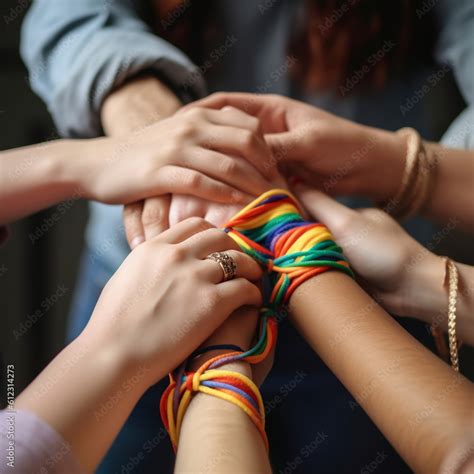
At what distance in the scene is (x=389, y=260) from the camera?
0.49m

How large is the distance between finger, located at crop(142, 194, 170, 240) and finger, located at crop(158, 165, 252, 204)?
1cm

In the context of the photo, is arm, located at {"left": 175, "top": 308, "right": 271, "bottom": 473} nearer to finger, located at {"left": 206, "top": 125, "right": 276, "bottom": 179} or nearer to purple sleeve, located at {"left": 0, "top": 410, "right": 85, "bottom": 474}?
purple sleeve, located at {"left": 0, "top": 410, "right": 85, "bottom": 474}

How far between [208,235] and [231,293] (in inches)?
2.0

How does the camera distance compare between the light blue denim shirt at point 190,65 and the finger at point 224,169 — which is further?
the light blue denim shirt at point 190,65

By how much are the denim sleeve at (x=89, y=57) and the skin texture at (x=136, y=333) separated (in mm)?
A: 243

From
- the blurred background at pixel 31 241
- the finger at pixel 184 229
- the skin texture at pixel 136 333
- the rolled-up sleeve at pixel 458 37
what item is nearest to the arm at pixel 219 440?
the skin texture at pixel 136 333

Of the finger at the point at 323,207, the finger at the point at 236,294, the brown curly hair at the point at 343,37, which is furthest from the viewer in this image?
the brown curly hair at the point at 343,37

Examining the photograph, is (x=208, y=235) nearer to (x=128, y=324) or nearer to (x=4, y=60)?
(x=128, y=324)

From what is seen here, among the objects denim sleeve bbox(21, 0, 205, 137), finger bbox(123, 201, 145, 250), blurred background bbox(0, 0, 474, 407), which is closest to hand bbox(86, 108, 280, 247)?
finger bbox(123, 201, 145, 250)

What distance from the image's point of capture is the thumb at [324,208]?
0.51 meters

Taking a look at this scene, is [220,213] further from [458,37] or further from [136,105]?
[458,37]

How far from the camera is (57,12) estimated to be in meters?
0.70

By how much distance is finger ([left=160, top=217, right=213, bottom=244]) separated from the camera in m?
0.44

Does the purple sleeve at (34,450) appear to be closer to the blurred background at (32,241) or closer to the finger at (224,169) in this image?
the finger at (224,169)
